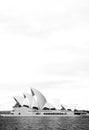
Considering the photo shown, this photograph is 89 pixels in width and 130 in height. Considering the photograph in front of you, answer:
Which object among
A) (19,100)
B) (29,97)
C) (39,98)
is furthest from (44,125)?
(19,100)

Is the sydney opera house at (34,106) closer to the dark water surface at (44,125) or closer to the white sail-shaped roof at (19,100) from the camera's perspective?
the white sail-shaped roof at (19,100)

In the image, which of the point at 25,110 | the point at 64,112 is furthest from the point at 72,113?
the point at 25,110

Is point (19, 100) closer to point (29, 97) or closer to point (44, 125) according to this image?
point (29, 97)

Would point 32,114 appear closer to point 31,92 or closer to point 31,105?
point 31,105

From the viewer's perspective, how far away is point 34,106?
133625 millimetres

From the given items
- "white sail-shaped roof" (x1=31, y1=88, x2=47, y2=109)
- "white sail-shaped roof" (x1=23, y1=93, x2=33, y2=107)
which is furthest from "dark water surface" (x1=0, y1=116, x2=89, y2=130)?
"white sail-shaped roof" (x1=31, y1=88, x2=47, y2=109)

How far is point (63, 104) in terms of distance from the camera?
156m

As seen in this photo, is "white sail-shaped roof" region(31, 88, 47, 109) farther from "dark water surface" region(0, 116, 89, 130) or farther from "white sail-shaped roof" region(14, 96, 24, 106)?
"dark water surface" region(0, 116, 89, 130)

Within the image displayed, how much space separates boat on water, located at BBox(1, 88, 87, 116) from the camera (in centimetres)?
12631

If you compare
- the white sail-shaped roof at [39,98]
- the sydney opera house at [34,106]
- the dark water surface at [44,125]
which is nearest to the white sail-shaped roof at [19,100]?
the sydney opera house at [34,106]

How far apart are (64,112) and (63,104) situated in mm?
5954

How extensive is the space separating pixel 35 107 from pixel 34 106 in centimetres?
427

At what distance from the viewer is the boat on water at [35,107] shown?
414ft

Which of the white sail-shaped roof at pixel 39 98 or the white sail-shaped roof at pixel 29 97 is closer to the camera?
the white sail-shaped roof at pixel 39 98
